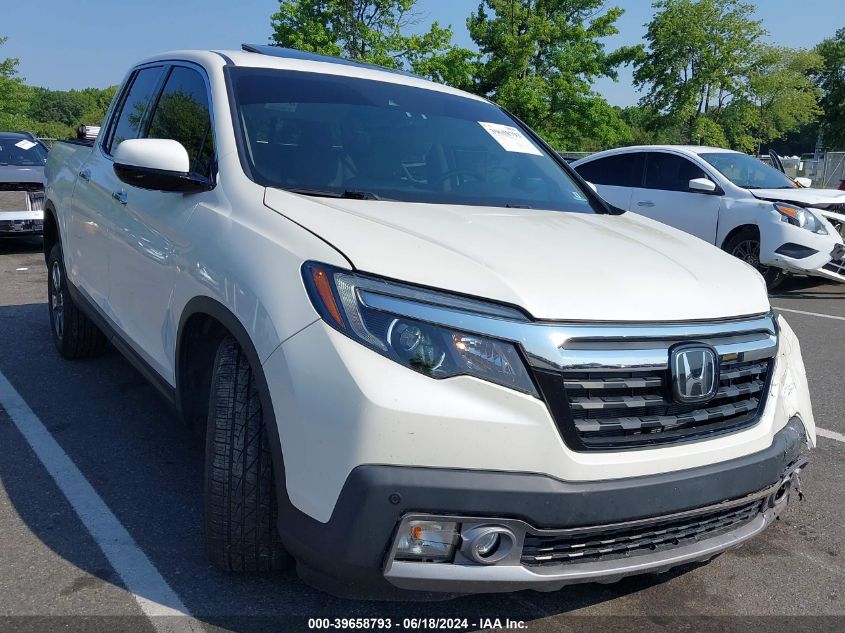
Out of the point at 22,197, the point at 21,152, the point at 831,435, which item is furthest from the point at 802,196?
the point at 21,152

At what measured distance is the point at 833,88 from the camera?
63594 millimetres

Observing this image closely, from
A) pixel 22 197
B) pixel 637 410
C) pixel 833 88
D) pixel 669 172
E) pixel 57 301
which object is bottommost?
pixel 57 301

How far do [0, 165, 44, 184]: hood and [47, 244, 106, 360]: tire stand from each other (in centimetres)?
551

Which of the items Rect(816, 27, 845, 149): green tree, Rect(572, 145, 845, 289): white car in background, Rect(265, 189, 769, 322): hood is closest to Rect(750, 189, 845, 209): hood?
Rect(572, 145, 845, 289): white car in background

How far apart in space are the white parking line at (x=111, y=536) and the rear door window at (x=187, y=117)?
134 cm

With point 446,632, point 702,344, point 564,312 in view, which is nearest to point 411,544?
point 446,632

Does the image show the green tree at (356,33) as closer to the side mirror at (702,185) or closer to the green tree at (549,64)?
the green tree at (549,64)

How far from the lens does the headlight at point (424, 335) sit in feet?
6.60

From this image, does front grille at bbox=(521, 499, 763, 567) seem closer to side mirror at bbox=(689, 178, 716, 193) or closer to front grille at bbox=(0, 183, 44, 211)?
side mirror at bbox=(689, 178, 716, 193)

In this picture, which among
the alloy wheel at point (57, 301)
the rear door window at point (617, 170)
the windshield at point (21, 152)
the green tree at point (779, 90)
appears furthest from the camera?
the green tree at point (779, 90)

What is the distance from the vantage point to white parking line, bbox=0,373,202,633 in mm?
2441

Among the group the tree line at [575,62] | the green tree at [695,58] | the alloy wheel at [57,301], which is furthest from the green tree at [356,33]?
the alloy wheel at [57,301]

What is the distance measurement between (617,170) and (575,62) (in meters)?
26.0

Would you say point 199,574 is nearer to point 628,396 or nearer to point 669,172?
point 628,396
